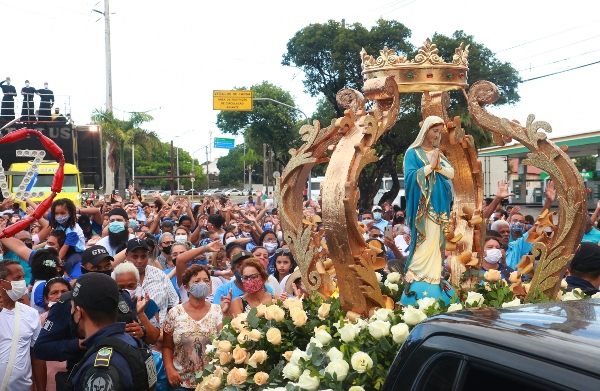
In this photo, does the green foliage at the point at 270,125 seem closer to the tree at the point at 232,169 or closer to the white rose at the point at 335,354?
the white rose at the point at 335,354

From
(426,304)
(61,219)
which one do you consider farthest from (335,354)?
(61,219)

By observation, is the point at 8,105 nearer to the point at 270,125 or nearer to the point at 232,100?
the point at 232,100

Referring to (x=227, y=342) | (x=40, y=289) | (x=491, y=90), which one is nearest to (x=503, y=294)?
(x=491, y=90)

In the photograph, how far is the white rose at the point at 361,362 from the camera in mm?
3807

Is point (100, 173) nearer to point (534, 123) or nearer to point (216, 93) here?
point (216, 93)

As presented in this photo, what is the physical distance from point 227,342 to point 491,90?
2.54 m

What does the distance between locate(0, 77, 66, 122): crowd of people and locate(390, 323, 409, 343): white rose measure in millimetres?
19672

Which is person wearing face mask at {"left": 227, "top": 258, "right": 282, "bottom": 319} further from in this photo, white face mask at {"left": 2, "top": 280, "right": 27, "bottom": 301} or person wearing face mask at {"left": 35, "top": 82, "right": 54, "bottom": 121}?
person wearing face mask at {"left": 35, "top": 82, "right": 54, "bottom": 121}

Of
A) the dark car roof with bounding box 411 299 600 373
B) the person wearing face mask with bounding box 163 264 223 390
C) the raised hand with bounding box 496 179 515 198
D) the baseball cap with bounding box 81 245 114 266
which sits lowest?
the person wearing face mask with bounding box 163 264 223 390

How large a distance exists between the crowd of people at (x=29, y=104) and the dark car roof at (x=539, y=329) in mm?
21091

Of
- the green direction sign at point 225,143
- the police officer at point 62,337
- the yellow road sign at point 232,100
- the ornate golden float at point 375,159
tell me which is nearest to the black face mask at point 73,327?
the police officer at point 62,337

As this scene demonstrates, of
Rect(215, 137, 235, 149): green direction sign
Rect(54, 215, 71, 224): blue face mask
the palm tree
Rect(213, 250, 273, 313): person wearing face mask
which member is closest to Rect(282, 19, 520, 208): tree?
the palm tree

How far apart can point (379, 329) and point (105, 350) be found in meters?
1.42

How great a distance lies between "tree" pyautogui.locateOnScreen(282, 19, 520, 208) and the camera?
96.0ft
